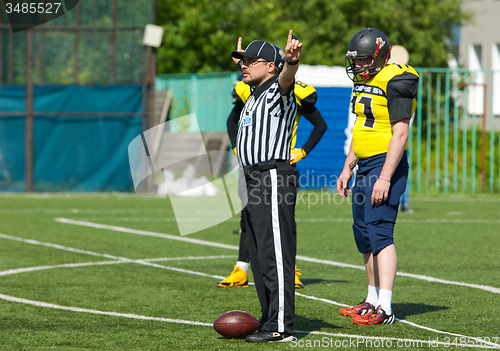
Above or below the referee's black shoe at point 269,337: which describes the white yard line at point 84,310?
below

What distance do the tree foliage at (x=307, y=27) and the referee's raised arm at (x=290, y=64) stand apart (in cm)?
2317

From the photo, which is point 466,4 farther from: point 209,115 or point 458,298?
point 458,298

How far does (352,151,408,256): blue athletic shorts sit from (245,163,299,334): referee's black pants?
0.78m

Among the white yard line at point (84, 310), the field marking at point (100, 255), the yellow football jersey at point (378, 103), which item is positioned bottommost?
the field marking at point (100, 255)

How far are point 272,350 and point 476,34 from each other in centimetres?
2985

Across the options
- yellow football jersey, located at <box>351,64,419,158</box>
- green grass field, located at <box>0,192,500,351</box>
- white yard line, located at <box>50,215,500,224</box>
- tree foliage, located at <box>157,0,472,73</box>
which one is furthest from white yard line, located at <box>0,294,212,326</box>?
tree foliage, located at <box>157,0,472,73</box>

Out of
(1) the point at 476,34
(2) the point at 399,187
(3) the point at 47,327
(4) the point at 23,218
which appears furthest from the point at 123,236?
(1) the point at 476,34

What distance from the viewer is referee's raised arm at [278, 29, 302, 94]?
419cm

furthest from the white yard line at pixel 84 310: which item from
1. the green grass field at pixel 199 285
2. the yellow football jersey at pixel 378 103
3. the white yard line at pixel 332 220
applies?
the white yard line at pixel 332 220

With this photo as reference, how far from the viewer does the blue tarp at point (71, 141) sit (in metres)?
17.0

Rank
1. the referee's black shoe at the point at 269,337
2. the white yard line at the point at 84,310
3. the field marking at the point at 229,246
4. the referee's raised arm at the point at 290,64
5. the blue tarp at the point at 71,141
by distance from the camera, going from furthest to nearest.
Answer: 1. the blue tarp at the point at 71,141
2. the field marking at the point at 229,246
3. the white yard line at the point at 84,310
4. the referee's black shoe at the point at 269,337
5. the referee's raised arm at the point at 290,64

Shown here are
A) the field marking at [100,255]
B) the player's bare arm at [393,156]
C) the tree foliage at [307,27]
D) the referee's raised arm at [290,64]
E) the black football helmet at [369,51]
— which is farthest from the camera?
the tree foliage at [307,27]

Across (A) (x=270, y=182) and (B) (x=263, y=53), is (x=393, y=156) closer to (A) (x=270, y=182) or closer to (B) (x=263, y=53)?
(A) (x=270, y=182)

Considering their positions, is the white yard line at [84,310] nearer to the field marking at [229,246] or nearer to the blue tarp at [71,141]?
the field marking at [229,246]
